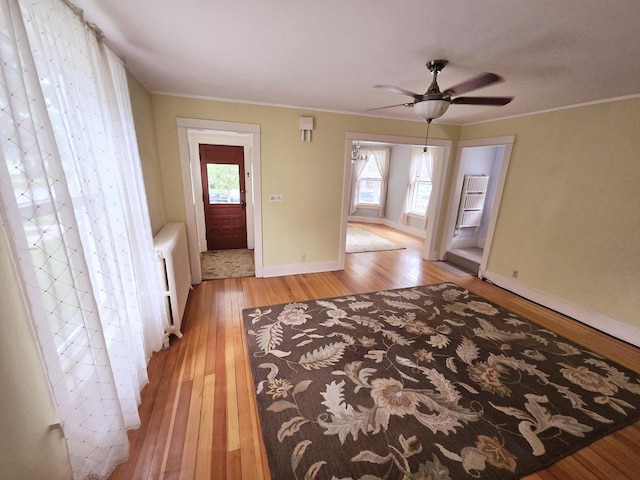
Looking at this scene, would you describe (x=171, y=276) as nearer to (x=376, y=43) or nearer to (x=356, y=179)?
(x=376, y=43)

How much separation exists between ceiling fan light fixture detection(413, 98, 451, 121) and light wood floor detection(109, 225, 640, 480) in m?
2.32

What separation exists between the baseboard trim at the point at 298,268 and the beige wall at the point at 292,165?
8cm

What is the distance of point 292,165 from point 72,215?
2.78 metres

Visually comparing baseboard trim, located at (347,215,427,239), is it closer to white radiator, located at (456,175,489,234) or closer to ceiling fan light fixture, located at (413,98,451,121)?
white radiator, located at (456,175,489,234)

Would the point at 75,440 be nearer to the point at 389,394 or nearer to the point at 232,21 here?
the point at 389,394

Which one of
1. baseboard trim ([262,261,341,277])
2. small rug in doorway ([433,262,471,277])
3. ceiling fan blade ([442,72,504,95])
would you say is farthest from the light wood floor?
ceiling fan blade ([442,72,504,95])

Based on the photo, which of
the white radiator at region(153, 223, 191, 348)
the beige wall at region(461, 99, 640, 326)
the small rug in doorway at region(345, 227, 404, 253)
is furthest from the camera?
the small rug in doorway at region(345, 227, 404, 253)

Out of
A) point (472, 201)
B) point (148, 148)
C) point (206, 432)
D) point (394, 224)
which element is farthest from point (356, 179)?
point (206, 432)

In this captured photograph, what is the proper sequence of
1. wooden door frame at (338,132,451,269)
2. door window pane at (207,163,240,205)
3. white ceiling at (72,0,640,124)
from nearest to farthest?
white ceiling at (72,0,640,124) → wooden door frame at (338,132,451,269) → door window pane at (207,163,240,205)

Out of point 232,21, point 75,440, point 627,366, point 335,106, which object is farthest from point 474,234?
point 75,440

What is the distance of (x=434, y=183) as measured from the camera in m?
4.65

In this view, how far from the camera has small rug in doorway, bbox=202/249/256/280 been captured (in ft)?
12.9

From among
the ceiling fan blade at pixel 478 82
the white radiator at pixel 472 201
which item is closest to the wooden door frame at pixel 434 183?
the white radiator at pixel 472 201

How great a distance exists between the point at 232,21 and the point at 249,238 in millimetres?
4012
